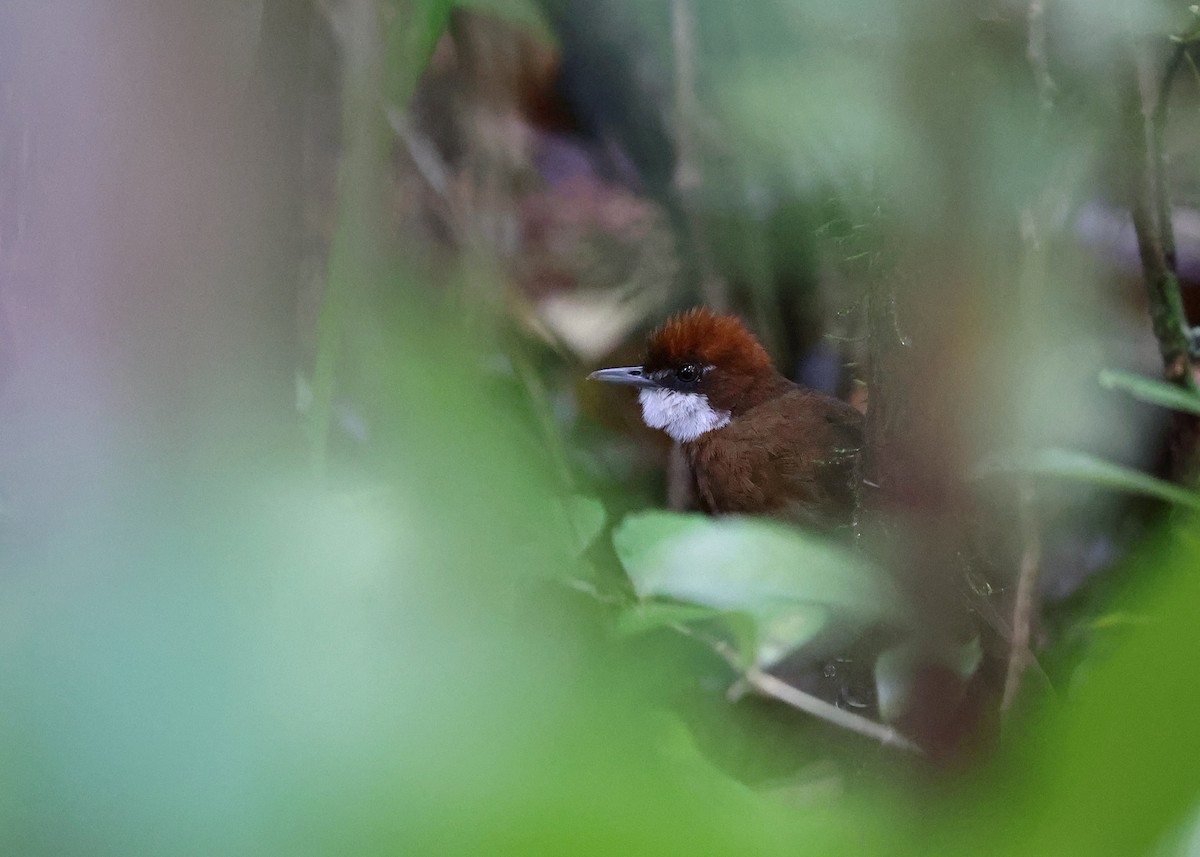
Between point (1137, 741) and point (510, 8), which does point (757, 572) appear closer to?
point (1137, 741)

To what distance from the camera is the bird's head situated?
70.7 inches

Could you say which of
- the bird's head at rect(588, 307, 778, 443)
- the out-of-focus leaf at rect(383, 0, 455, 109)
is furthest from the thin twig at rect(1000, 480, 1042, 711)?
the bird's head at rect(588, 307, 778, 443)

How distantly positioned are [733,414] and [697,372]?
0.10 m

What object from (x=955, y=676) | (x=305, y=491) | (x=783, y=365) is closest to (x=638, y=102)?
(x=783, y=365)

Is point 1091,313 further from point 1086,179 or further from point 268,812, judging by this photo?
point 268,812

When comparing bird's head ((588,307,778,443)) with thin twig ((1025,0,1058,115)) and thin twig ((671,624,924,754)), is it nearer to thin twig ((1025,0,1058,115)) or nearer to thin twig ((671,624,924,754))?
thin twig ((1025,0,1058,115))

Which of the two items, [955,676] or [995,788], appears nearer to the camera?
[995,788]

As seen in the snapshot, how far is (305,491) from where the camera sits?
25 cm

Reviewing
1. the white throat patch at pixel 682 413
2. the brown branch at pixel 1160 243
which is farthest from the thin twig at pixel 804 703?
the white throat patch at pixel 682 413

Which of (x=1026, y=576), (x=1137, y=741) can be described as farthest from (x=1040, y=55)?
(x=1137, y=741)

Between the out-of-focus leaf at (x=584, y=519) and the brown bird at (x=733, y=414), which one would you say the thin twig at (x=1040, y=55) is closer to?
the brown bird at (x=733, y=414)

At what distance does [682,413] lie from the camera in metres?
1.83

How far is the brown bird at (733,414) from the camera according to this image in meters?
1.54

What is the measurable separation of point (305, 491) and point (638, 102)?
1965 mm
